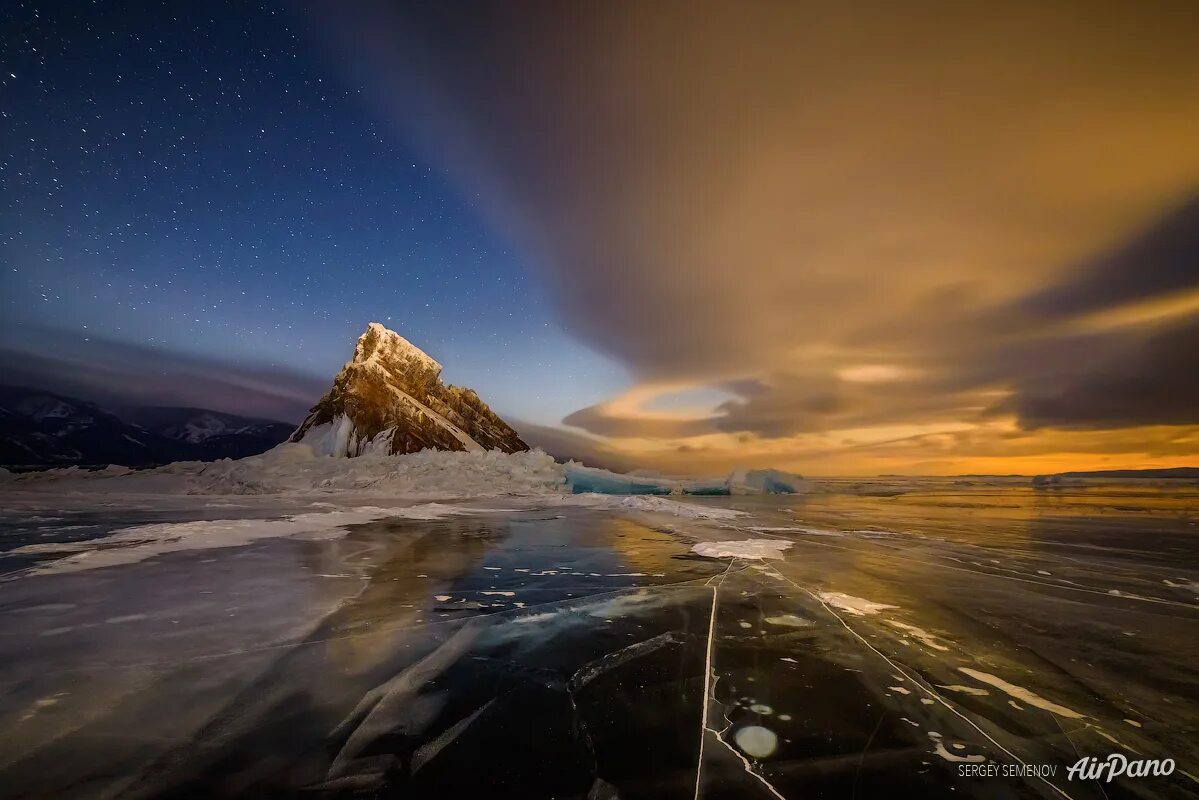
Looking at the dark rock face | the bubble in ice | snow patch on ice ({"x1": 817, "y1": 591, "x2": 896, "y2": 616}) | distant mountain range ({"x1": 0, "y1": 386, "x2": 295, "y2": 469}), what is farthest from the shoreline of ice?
distant mountain range ({"x1": 0, "y1": 386, "x2": 295, "y2": 469})

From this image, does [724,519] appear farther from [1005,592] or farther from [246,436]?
[246,436]

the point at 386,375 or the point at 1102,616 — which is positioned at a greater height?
the point at 386,375

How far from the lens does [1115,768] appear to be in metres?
2.06

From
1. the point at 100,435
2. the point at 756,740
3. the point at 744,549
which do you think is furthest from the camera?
the point at 100,435

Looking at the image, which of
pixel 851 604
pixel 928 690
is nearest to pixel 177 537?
pixel 851 604

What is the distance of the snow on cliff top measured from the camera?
1328 inches

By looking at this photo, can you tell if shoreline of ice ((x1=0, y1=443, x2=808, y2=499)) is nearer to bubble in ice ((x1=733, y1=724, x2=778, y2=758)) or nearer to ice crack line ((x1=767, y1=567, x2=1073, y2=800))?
ice crack line ((x1=767, y1=567, x2=1073, y2=800))

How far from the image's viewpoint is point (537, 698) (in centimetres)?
258

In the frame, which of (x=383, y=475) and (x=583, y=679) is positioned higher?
(x=383, y=475)

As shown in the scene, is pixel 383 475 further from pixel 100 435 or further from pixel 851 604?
pixel 100 435

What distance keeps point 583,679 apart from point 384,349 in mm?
36389

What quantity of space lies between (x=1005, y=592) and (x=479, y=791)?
242 inches

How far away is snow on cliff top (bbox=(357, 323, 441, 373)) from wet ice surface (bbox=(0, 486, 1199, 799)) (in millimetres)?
29763

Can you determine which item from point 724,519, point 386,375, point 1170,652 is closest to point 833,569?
point 1170,652
